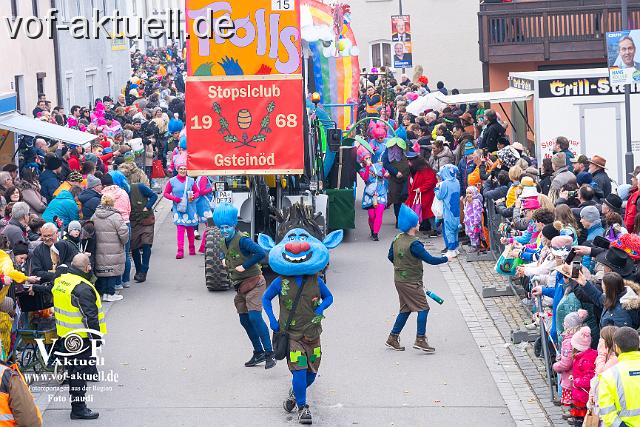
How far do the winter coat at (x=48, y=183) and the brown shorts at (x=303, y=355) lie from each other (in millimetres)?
8633

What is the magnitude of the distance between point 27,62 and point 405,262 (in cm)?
2093

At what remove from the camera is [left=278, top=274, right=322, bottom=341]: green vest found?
10.8m

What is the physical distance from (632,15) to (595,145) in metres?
10.0

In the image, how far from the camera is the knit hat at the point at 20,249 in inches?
512

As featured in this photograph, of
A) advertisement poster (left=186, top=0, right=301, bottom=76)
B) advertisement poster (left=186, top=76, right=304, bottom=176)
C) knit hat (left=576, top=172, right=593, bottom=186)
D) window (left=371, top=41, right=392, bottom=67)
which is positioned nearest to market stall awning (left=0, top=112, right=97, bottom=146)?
advertisement poster (left=186, top=76, right=304, bottom=176)

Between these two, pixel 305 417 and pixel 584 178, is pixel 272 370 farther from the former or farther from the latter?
pixel 584 178

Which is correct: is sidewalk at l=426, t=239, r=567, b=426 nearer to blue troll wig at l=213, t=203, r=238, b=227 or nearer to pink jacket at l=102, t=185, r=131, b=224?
blue troll wig at l=213, t=203, r=238, b=227

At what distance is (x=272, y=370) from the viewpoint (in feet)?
41.0

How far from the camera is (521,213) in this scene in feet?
47.4

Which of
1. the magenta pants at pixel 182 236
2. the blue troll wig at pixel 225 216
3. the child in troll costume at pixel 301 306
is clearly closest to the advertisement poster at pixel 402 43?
the magenta pants at pixel 182 236

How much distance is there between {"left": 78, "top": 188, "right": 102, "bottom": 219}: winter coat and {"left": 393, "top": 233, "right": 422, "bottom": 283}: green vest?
5000 millimetres

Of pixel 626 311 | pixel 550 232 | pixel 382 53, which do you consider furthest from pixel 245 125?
pixel 382 53

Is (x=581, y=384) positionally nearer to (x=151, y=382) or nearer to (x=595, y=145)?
(x=151, y=382)

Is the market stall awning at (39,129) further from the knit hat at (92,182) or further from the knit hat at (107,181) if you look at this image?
the knit hat at (92,182)
